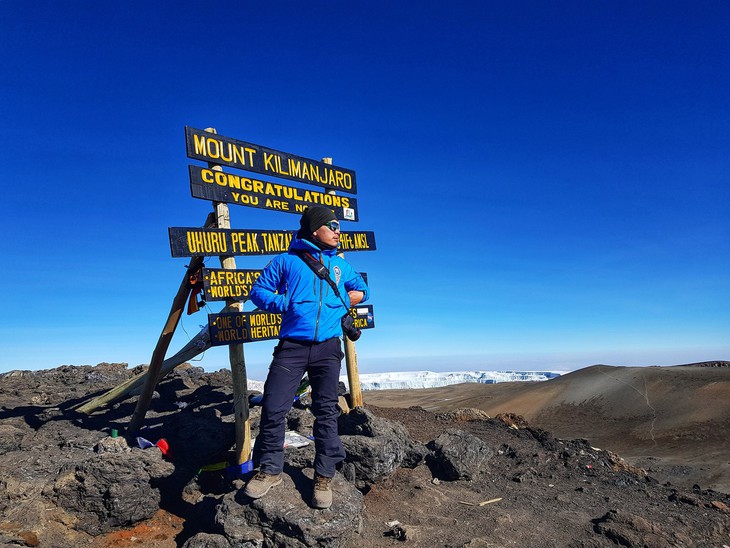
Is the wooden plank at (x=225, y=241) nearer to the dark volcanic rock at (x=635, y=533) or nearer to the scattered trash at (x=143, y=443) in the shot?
the scattered trash at (x=143, y=443)

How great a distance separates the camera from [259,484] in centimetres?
443

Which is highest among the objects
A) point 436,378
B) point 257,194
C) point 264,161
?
point 264,161

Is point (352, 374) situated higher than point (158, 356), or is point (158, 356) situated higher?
point (158, 356)

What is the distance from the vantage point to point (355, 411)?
268 inches

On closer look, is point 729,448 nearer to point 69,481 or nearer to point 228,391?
point 228,391

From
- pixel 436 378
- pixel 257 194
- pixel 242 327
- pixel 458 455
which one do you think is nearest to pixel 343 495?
pixel 458 455

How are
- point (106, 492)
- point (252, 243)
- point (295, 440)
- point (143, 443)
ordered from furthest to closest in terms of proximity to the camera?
point (252, 243), point (295, 440), point (143, 443), point (106, 492)

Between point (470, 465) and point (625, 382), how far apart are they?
989cm

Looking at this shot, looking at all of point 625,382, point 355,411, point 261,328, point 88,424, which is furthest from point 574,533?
point 625,382

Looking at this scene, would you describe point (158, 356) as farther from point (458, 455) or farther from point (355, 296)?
point (458, 455)

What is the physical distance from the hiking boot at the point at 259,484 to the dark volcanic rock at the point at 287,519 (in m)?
0.07

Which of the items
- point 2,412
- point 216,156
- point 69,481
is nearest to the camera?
point 69,481

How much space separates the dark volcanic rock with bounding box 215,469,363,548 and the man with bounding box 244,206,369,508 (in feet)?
0.38

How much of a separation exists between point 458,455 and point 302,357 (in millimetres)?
3207
